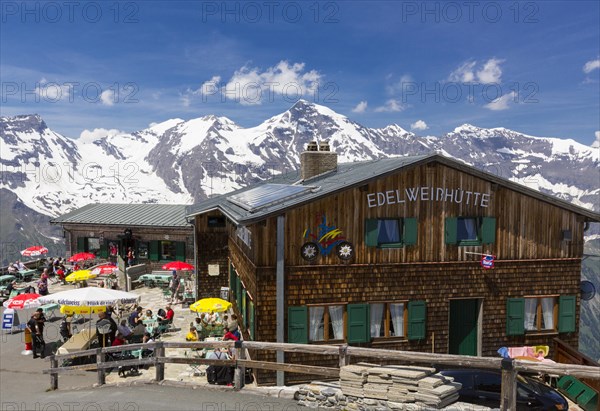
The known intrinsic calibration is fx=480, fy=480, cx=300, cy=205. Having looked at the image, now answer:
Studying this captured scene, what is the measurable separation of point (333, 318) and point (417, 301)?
2.95 meters

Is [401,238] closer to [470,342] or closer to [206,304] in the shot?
[470,342]

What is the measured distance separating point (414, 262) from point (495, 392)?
547 cm

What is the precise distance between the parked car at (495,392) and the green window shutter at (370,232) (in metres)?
4.91

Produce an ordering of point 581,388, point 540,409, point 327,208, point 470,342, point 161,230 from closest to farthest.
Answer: point 540,409, point 581,388, point 327,208, point 470,342, point 161,230

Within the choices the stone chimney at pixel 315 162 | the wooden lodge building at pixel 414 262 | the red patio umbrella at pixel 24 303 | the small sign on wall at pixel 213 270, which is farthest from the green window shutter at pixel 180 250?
the wooden lodge building at pixel 414 262

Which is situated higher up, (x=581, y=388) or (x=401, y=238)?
(x=401, y=238)

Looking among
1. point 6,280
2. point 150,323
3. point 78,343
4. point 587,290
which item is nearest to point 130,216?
point 6,280

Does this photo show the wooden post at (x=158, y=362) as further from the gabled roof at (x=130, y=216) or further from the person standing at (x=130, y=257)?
the person standing at (x=130, y=257)

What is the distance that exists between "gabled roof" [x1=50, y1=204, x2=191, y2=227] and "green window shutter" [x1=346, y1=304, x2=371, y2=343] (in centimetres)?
1825

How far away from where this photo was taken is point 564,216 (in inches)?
673

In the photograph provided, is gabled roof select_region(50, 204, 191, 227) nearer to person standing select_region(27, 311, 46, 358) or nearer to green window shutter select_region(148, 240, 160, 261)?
green window shutter select_region(148, 240, 160, 261)

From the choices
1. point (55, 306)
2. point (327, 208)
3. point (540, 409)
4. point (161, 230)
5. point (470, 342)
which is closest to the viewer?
point (540, 409)

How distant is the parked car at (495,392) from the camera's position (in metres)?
11.2

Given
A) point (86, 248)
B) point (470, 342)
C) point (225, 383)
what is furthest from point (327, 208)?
point (86, 248)
